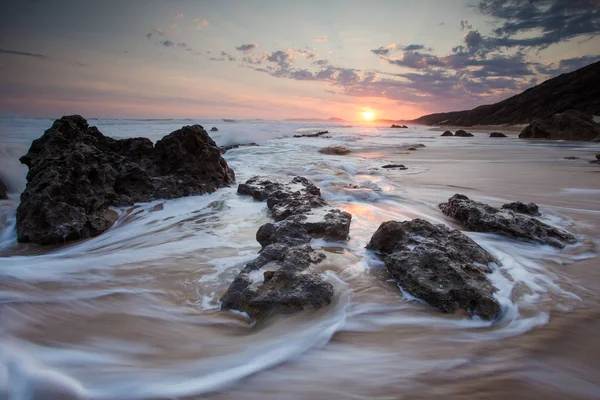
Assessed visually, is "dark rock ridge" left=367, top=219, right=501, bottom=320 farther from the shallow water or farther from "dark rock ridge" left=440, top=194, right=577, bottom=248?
"dark rock ridge" left=440, top=194, right=577, bottom=248

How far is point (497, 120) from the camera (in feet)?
177

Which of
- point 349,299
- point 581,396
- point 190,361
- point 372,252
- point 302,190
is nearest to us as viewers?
point 581,396

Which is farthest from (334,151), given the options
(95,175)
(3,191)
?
(3,191)

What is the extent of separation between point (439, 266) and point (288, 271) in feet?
3.85

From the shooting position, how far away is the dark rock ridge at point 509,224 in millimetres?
3270

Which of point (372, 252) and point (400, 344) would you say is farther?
point (372, 252)

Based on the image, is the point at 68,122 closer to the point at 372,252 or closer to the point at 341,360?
the point at 372,252

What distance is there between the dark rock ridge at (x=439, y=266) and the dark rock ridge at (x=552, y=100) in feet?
156

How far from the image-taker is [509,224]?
3461 millimetres

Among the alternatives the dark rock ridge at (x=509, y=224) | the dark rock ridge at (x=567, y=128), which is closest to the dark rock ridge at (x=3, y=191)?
the dark rock ridge at (x=509, y=224)

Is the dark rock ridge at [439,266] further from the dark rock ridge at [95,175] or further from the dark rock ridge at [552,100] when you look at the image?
the dark rock ridge at [552,100]

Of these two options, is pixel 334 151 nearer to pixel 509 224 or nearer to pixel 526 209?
pixel 526 209

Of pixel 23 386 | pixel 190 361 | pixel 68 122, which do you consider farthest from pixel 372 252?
pixel 68 122

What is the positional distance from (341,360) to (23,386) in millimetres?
1452
